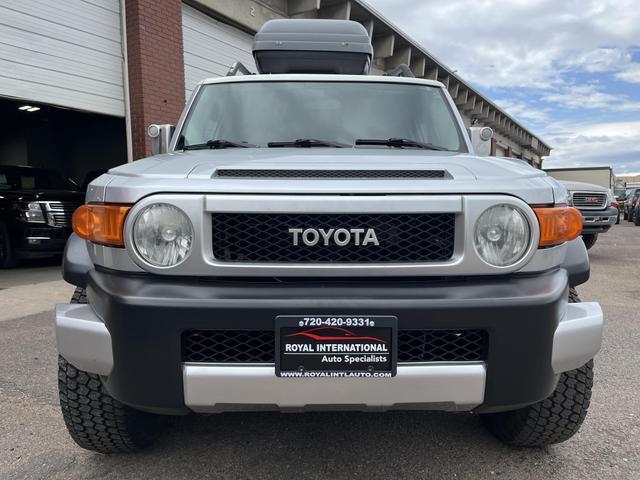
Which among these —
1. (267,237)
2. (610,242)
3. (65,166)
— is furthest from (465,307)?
(65,166)

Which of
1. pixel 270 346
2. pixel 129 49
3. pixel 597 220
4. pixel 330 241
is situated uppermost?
pixel 129 49

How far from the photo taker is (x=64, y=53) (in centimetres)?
777

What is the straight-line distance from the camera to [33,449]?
248 cm

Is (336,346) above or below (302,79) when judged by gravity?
below

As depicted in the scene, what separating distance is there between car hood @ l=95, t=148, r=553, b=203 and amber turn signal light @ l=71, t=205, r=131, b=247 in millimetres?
44

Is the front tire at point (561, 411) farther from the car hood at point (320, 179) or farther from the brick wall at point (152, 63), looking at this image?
the brick wall at point (152, 63)

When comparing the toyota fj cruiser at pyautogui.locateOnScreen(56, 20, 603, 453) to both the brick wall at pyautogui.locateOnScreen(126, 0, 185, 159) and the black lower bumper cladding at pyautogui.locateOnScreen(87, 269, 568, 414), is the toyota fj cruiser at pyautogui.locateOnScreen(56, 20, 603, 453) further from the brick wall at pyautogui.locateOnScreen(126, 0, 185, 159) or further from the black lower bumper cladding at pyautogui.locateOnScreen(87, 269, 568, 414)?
the brick wall at pyautogui.locateOnScreen(126, 0, 185, 159)

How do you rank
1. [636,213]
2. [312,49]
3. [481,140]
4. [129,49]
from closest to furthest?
[481,140]
[312,49]
[129,49]
[636,213]

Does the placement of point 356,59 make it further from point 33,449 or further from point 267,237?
point 33,449

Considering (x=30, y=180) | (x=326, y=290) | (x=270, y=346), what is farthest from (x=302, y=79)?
(x=30, y=180)

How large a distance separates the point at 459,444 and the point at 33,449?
2.04m

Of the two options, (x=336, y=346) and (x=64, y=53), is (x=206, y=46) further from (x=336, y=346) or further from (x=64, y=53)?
(x=336, y=346)

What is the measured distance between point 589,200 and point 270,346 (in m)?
9.78

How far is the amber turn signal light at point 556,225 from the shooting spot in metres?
1.90
